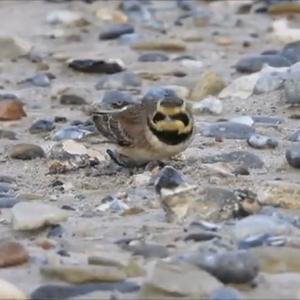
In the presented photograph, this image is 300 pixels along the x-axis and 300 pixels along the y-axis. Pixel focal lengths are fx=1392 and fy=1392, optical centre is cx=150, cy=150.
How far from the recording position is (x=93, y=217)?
475 cm

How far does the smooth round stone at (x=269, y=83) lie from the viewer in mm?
7059

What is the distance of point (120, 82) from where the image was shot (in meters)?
7.67

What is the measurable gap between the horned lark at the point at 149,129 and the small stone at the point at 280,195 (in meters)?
0.49

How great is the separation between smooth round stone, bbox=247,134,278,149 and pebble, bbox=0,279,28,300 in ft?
7.20

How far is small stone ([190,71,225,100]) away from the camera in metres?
7.26

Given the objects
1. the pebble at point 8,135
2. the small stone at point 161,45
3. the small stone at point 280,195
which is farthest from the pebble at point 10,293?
the small stone at point 161,45

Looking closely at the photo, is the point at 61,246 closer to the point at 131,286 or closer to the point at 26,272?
the point at 26,272

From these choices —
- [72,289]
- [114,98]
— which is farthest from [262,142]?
[72,289]

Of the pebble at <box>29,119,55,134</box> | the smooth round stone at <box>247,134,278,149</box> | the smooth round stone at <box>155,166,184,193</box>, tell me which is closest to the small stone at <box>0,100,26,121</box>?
the pebble at <box>29,119,55,134</box>

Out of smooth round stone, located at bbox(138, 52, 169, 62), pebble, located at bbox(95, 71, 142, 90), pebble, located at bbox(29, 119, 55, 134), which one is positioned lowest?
pebble, located at bbox(29, 119, 55, 134)

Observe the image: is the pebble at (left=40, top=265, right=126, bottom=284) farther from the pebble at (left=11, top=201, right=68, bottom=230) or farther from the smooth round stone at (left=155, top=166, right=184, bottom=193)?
the smooth round stone at (left=155, top=166, right=184, bottom=193)

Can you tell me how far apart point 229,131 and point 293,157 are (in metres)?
0.79

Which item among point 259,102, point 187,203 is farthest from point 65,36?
point 187,203

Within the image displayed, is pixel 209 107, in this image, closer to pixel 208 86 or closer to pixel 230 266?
pixel 208 86
